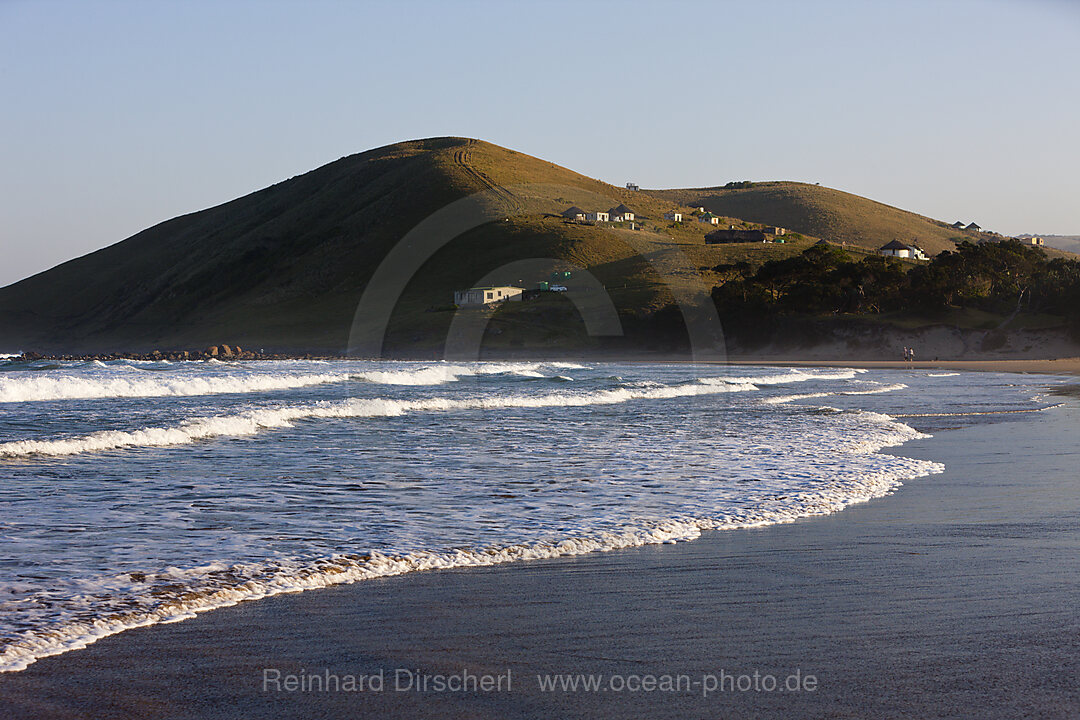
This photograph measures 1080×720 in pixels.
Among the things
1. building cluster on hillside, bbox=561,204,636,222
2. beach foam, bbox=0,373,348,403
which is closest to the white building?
building cluster on hillside, bbox=561,204,636,222

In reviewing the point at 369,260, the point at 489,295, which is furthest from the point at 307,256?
the point at 489,295

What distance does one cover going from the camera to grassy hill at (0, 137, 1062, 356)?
107 meters

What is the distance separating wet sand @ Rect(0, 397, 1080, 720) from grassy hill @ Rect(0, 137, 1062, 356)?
7951 centimetres

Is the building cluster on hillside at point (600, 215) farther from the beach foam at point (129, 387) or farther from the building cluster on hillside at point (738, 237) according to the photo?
the beach foam at point (129, 387)

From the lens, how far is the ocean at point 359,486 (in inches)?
263

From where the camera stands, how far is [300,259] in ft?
518

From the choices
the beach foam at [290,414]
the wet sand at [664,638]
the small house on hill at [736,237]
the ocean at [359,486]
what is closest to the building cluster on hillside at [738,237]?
the small house on hill at [736,237]

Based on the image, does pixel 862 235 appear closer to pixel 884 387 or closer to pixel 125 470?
pixel 884 387

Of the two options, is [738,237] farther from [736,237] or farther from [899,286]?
[899,286]

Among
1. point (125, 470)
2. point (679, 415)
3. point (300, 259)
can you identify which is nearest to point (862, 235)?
point (300, 259)

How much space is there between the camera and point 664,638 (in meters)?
5.29

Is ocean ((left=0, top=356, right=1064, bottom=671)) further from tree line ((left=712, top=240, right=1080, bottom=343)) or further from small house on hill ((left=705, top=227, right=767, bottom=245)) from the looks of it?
small house on hill ((left=705, top=227, right=767, bottom=245))

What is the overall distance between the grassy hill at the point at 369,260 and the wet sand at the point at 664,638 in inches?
3130

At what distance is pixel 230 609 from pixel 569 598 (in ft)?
7.22
